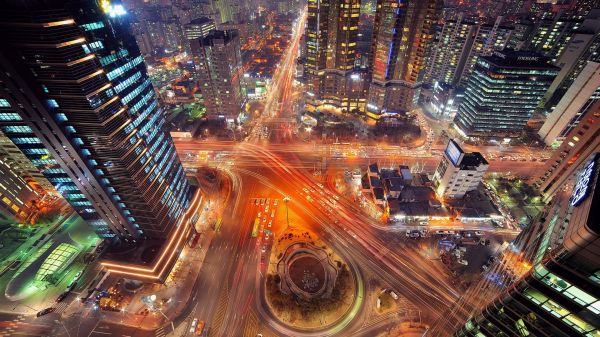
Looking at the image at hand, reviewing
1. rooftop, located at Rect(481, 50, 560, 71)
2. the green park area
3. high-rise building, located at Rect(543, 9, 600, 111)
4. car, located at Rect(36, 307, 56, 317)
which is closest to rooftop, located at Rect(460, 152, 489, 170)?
the green park area

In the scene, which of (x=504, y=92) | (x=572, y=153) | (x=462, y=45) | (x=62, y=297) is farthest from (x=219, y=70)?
(x=572, y=153)

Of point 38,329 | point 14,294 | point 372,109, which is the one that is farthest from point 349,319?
point 372,109

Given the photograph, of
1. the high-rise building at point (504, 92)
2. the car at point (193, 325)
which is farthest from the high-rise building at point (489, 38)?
the car at point (193, 325)

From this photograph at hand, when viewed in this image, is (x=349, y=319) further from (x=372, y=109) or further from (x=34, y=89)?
(x=372, y=109)

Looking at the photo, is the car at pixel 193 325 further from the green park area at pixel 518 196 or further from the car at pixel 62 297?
the green park area at pixel 518 196

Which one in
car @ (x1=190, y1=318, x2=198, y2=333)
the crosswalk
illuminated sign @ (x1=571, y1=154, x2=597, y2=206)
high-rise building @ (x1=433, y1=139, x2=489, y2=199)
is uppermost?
illuminated sign @ (x1=571, y1=154, x2=597, y2=206)

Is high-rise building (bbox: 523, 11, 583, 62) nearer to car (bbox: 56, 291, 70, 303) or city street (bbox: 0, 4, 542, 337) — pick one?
city street (bbox: 0, 4, 542, 337)
